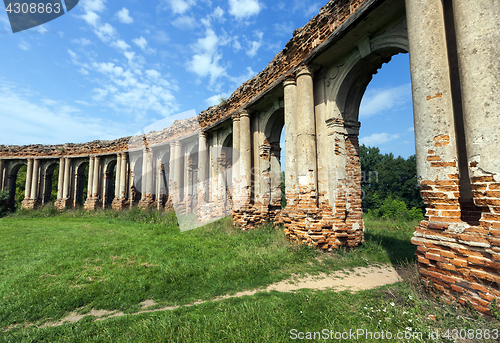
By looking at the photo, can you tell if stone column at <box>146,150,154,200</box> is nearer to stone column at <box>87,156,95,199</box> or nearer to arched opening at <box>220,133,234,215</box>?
stone column at <box>87,156,95,199</box>

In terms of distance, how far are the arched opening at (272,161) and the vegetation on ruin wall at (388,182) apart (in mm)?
22072

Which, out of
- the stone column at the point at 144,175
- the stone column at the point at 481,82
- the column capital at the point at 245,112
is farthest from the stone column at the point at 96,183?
the stone column at the point at 481,82

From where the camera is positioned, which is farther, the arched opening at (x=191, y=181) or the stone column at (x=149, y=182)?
the stone column at (x=149, y=182)

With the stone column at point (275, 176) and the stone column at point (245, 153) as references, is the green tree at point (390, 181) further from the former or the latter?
the stone column at point (245, 153)

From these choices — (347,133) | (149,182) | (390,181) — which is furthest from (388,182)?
(347,133)

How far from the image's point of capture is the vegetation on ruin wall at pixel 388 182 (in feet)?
107

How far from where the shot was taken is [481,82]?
138 inches

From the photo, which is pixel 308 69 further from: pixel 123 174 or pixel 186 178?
pixel 123 174

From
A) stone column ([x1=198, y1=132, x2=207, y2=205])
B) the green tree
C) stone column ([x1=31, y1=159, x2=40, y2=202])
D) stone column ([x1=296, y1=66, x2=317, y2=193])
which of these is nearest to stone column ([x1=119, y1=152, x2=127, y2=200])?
stone column ([x1=31, y1=159, x2=40, y2=202])

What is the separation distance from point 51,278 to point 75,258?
1.39 metres

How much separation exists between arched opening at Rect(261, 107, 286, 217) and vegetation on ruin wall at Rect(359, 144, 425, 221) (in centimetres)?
2207

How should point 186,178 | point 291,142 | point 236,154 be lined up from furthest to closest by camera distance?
point 186,178
point 236,154
point 291,142

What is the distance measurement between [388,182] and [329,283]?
35.7 meters

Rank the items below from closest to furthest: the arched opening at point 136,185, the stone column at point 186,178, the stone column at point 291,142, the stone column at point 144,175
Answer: the stone column at point 291,142, the stone column at point 186,178, the stone column at point 144,175, the arched opening at point 136,185
